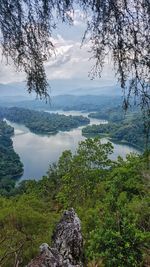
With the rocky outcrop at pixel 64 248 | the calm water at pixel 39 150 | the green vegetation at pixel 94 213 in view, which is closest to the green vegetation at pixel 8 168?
the calm water at pixel 39 150

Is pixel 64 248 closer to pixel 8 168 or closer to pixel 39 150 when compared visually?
pixel 8 168

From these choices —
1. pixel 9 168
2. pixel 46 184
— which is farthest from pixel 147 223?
pixel 9 168

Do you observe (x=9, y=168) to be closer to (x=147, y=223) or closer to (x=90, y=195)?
(x=90, y=195)

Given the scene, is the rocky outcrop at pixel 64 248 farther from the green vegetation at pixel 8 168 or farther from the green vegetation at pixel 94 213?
the green vegetation at pixel 8 168

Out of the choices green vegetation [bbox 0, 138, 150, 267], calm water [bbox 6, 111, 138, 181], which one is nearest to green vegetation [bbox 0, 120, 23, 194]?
calm water [bbox 6, 111, 138, 181]

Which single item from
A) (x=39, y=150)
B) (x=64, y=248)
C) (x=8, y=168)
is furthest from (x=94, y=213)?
(x=39, y=150)

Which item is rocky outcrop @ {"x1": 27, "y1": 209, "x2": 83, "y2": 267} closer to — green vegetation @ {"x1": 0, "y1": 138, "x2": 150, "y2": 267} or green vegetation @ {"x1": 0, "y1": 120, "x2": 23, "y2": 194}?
green vegetation @ {"x1": 0, "y1": 138, "x2": 150, "y2": 267}
